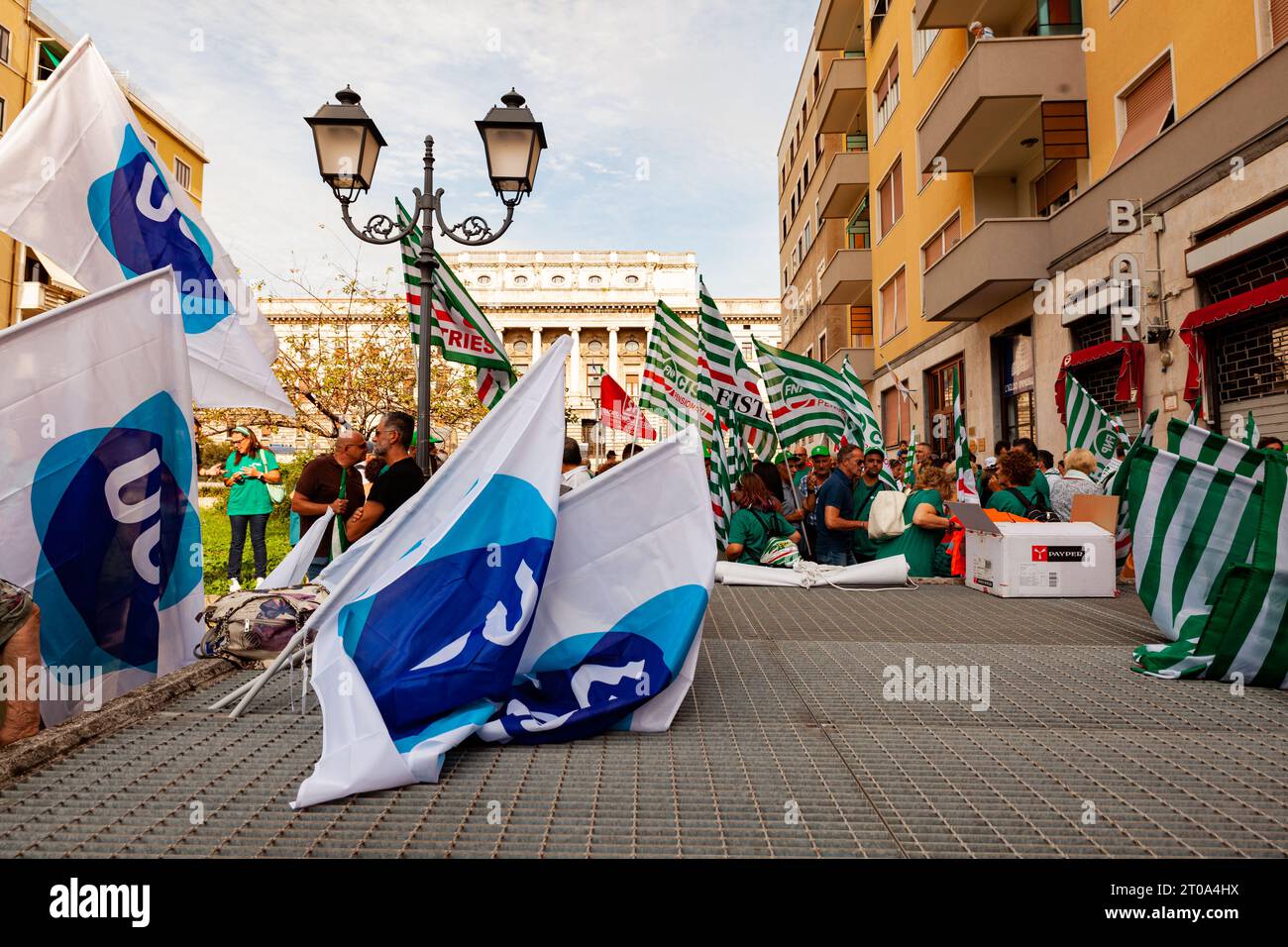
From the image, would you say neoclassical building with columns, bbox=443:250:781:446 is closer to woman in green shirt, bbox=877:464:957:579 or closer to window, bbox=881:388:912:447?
window, bbox=881:388:912:447

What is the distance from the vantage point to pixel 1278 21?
26.8ft

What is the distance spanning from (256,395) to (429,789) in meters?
2.49

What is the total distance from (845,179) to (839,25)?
5.67 m

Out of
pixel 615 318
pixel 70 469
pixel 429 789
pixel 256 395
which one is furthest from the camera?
pixel 615 318

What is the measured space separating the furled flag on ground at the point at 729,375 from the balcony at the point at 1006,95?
24.4ft

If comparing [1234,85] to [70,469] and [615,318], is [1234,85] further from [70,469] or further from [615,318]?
[615,318]

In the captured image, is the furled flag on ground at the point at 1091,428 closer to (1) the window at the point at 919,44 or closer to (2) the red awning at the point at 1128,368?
(2) the red awning at the point at 1128,368

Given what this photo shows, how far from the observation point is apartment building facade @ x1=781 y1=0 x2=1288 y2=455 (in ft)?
27.6

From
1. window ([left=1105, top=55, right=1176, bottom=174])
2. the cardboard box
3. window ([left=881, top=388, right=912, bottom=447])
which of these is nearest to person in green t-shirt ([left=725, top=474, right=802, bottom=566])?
the cardboard box

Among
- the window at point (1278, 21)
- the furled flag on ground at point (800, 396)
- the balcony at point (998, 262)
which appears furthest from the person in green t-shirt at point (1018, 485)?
the balcony at point (998, 262)

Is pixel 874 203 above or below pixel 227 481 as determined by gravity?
above

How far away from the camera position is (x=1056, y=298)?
40.6 ft
